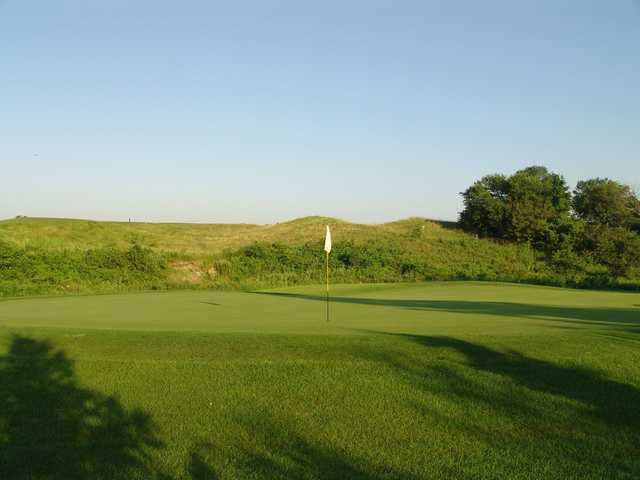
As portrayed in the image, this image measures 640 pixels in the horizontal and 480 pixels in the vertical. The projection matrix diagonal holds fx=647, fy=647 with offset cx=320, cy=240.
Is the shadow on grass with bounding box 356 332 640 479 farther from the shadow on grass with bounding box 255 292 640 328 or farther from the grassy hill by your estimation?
the grassy hill

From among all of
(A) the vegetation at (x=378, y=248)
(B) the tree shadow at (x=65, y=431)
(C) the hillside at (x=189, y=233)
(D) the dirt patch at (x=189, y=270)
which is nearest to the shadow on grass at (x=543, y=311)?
(B) the tree shadow at (x=65, y=431)

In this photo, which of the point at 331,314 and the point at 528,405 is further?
the point at 331,314

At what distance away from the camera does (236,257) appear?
43.6 meters

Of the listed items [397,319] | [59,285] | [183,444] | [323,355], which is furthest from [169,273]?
[183,444]

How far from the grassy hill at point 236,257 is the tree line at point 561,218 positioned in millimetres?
1798

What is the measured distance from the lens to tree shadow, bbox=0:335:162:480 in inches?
218

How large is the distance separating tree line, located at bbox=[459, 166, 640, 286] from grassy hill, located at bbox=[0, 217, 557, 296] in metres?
1.80

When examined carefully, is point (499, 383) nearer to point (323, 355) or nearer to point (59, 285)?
point (323, 355)

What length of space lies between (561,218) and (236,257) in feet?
91.5

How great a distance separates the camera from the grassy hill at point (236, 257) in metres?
34.8

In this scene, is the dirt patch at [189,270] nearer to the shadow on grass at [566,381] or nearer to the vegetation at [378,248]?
the vegetation at [378,248]

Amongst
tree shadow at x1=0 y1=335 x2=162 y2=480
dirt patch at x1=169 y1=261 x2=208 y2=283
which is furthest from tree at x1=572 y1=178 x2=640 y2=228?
tree shadow at x1=0 y1=335 x2=162 y2=480

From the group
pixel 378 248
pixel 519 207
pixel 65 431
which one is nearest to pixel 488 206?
pixel 519 207

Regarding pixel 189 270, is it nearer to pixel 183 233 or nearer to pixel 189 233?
pixel 183 233
